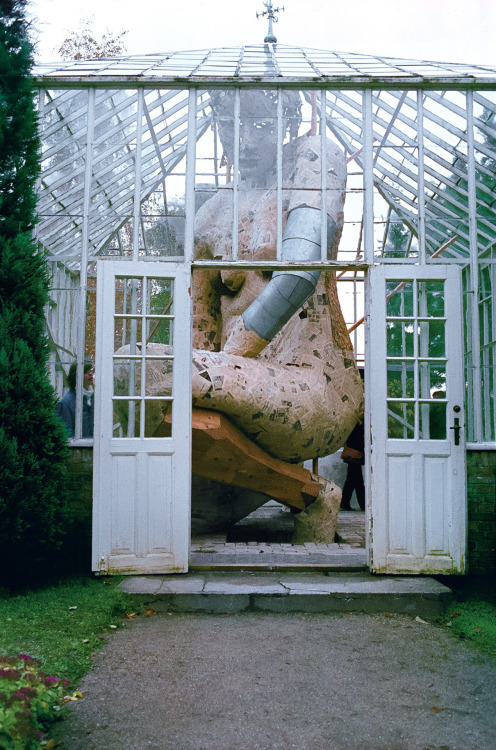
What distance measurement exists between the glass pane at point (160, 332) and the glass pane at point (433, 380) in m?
1.96

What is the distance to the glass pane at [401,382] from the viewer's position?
17.4 feet

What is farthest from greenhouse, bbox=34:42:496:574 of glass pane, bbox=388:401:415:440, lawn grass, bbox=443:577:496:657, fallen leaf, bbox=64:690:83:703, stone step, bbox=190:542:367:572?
fallen leaf, bbox=64:690:83:703

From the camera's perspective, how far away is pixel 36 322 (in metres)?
4.91

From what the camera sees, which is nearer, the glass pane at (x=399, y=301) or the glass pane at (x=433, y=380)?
the glass pane at (x=433, y=380)

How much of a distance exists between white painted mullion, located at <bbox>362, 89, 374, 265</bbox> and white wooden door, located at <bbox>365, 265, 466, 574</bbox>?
0.78ft

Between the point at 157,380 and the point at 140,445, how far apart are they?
0.51 metres

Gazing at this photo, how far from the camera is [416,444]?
5234mm

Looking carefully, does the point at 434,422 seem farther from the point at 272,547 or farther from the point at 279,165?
the point at 279,165

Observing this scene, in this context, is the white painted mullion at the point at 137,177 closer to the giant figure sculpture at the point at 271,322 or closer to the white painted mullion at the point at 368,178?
the giant figure sculpture at the point at 271,322

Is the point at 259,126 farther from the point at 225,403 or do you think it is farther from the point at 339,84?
the point at 225,403

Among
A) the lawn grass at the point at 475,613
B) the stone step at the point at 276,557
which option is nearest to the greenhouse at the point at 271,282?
the lawn grass at the point at 475,613

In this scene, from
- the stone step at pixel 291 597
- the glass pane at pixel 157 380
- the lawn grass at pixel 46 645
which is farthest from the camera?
the glass pane at pixel 157 380

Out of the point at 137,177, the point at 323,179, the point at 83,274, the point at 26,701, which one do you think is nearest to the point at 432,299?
the point at 323,179

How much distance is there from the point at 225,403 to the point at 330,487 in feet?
5.19
